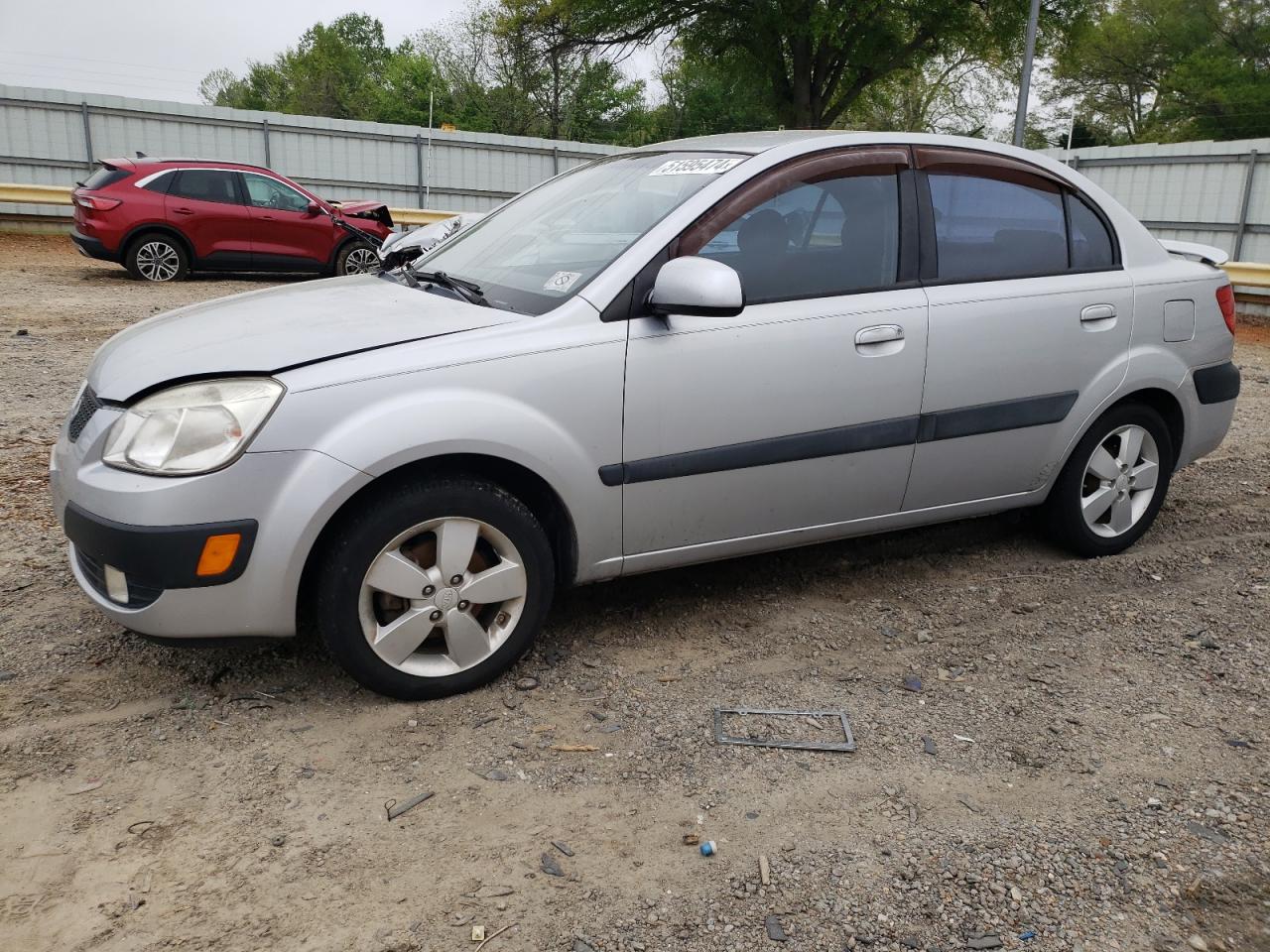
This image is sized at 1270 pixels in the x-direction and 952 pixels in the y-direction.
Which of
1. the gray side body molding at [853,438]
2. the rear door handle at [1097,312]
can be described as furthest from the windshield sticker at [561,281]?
the rear door handle at [1097,312]

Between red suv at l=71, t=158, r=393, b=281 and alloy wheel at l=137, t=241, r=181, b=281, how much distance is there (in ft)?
0.04

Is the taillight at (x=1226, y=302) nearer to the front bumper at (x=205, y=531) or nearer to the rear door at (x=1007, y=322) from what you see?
the rear door at (x=1007, y=322)

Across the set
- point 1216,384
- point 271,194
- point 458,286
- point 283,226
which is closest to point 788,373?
point 458,286

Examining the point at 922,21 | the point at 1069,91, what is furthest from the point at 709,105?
the point at 922,21

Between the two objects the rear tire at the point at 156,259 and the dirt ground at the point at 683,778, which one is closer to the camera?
the dirt ground at the point at 683,778

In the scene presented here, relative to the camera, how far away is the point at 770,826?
271cm

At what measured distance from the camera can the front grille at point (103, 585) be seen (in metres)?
2.98

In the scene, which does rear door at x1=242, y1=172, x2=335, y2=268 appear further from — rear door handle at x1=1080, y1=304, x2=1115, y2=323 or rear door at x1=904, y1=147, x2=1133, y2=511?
rear door handle at x1=1080, y1=304, x2=1115, y2=323

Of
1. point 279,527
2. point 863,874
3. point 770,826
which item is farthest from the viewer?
point 279,527

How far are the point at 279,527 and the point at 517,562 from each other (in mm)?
708

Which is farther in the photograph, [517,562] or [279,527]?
[517,562]

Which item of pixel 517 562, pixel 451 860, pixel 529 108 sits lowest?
pixel 451 860

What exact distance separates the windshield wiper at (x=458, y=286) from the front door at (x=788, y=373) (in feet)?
1.90

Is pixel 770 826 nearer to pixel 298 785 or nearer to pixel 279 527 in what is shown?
pixel 298 785
